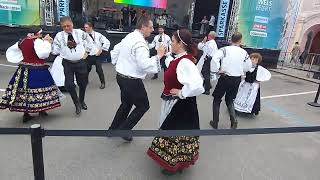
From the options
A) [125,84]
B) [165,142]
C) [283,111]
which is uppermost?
[125,84]

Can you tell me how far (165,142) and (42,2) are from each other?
29.1 feet

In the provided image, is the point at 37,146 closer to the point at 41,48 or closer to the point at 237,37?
the point at 41,48

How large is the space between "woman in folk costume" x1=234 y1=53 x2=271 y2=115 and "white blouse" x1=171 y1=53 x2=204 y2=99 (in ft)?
9.18

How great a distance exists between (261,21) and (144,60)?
1005cm

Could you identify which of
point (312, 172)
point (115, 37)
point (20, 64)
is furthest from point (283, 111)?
point (115, 37)

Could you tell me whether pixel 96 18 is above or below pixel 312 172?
above

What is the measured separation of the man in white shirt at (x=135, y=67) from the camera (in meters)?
3.26

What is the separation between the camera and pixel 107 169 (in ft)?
10.2

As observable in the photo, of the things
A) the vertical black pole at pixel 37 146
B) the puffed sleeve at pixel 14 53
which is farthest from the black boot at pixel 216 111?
the vertical black pole at pixel 37 146

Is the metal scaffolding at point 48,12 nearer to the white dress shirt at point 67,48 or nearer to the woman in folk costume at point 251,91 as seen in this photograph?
the white dress shirt at point 67,48

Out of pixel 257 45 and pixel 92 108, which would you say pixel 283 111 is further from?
pixel 257 45

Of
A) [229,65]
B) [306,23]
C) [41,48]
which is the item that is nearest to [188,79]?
[229,65]

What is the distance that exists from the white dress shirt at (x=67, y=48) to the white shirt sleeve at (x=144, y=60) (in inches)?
57.0

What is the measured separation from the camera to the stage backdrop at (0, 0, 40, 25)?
30.8 ft
